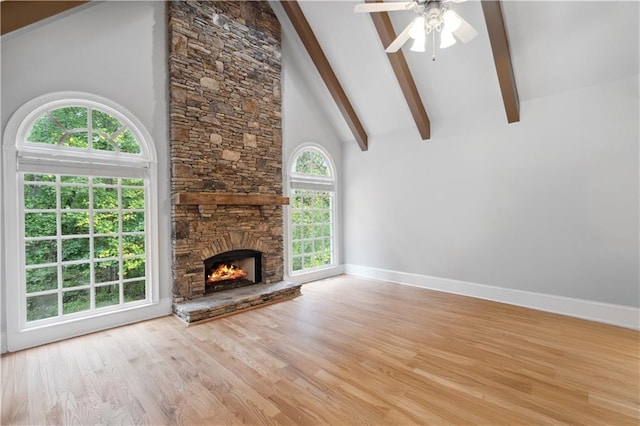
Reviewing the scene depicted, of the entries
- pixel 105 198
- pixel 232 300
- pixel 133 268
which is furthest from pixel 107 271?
pixel 232 300

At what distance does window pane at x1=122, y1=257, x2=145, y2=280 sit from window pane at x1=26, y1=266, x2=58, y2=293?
65 centimetres

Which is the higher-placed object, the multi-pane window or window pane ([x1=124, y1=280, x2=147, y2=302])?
the multi-pane window

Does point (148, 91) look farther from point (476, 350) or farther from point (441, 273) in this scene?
point (441, 273)

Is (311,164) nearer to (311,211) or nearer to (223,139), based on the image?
(311,211)

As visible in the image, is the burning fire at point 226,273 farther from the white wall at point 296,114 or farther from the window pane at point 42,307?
the window pane at point 42,307

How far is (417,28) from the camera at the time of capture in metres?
2.71

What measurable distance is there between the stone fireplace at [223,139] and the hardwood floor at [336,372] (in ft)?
3.88

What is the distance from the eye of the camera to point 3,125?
2.87m

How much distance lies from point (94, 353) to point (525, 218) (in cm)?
553

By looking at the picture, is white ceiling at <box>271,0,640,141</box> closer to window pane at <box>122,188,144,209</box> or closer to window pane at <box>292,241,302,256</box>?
window pane at <box>292,241,302,256</box>

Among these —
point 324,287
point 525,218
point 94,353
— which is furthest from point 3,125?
point 525,218

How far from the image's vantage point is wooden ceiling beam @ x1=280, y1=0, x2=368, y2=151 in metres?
4.61

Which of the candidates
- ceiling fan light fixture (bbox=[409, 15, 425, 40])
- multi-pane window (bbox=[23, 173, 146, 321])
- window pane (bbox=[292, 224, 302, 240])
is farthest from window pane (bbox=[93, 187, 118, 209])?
ceiling fan light fixture (bbox=[409, 15, 425, 40])

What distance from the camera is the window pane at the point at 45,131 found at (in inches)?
121
